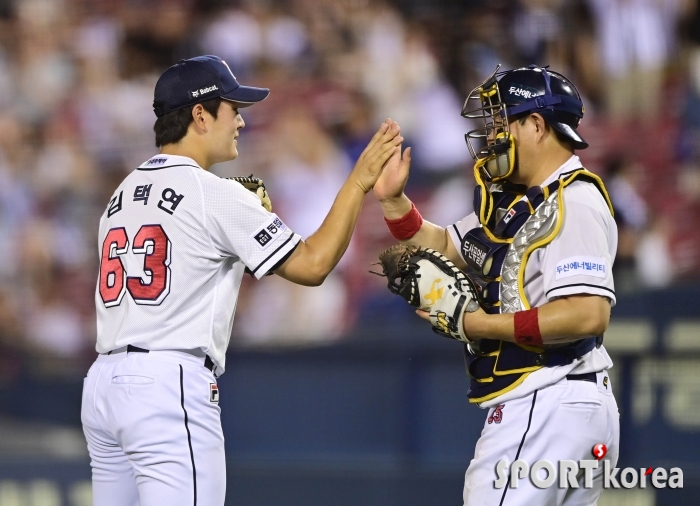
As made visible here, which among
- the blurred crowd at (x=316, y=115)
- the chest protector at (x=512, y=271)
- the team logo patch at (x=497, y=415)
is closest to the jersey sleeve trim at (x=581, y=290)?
the chest protector at (x=512, y=271)

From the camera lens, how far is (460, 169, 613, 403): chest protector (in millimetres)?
2959

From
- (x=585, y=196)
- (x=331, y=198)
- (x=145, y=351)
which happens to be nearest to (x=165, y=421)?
(x=145, y=351)

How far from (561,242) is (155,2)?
6217 millimetres

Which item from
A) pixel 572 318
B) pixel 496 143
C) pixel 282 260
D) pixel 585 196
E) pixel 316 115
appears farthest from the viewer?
pixel 316 115

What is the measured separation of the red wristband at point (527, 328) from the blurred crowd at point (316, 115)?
2.98m

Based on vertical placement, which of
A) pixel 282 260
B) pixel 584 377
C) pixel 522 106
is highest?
pixel 522 106

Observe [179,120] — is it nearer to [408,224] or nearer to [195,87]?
[195,87]

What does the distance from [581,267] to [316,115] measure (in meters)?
4.68

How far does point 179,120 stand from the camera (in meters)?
3.23

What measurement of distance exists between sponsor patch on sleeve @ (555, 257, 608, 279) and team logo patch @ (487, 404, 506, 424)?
1.55 feet

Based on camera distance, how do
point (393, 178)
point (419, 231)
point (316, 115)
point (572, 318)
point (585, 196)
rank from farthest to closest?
1. point (316, 115)
2. point (419, 231)
3. point (393, 178)
4. point (585, 196)
5. point (572, 318)

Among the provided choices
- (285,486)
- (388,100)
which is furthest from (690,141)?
(285,486)

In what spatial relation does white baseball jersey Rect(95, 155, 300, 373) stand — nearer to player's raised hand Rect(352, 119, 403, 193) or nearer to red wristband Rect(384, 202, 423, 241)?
player's raised hand Rect(352, 119, 403, 193)

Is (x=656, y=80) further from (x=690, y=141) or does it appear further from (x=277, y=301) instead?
(x=277, y=301)
